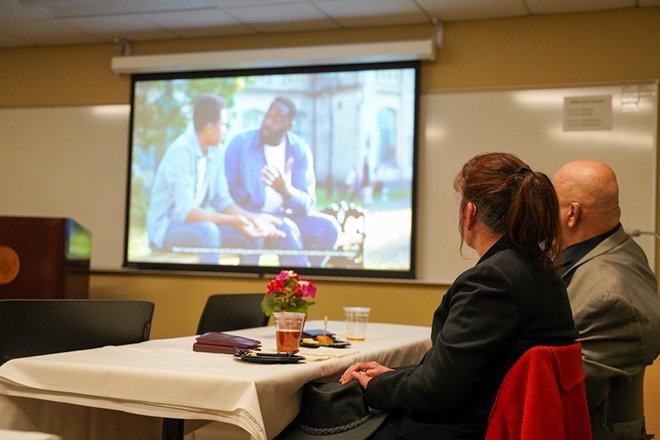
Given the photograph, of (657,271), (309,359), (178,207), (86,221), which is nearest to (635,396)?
(309,359)

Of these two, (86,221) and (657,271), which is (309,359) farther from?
(86,221)

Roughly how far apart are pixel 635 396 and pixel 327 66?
144 inches

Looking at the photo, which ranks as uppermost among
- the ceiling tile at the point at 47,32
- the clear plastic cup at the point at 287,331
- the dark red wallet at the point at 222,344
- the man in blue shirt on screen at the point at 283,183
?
the ceiling tile at the point at 47,32

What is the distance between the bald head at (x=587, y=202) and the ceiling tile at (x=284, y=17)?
3.01m

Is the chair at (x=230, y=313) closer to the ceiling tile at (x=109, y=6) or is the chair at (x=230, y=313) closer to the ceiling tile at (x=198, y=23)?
the ceiling tile at (x=109, y=6)

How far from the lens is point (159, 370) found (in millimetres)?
2012

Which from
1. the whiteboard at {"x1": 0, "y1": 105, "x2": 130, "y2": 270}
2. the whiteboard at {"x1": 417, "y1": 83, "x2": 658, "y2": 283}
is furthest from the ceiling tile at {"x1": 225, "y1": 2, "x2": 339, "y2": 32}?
the whiteboard at {"x1": 0, "y1": 105, "x2": 130, "y2": 270}

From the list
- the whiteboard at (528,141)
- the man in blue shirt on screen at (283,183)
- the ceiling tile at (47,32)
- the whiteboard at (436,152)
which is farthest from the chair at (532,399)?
the ceiling tile at (47,32)

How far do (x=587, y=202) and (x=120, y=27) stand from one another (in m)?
4.20

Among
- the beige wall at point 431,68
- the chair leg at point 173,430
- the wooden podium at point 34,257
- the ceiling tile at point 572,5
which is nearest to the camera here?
the chair leg at point 173,430

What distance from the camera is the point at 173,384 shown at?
1977 millimetres

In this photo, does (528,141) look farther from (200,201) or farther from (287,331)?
(287,331)

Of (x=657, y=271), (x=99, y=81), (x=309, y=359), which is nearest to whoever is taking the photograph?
(x=309, y=359)

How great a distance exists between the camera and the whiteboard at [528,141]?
16.2ft
